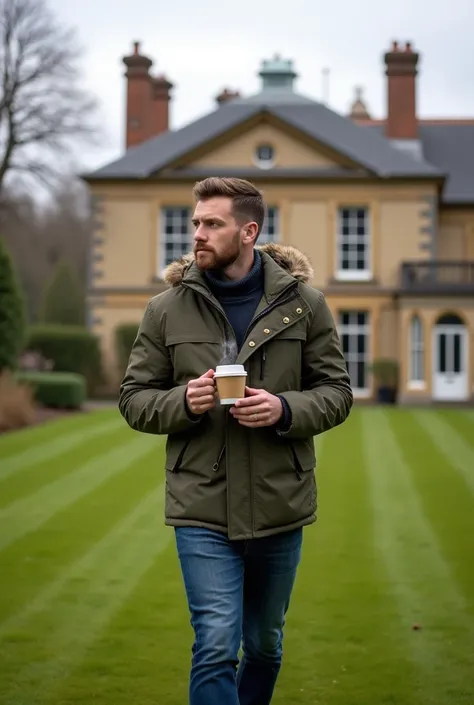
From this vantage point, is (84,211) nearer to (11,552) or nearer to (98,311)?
(98,311)

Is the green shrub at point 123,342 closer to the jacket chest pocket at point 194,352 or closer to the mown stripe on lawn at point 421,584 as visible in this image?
the mown stripe on lawn at point 421,584

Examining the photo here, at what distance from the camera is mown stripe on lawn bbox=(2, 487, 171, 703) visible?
221 inches

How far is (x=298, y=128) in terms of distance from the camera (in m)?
30.6

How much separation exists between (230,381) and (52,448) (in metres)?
12.4

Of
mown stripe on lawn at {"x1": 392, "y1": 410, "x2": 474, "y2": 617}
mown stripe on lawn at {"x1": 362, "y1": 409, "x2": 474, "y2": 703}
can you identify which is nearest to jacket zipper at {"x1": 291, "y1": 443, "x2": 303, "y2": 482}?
mown stripe on lawn at {"x1": 362, "y1": 409, "x2": 474, "y2": 703}

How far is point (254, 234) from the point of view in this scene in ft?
13.5

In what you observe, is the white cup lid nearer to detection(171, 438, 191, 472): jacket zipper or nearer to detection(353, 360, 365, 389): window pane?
detection(171, 438, 191, 472): jacket zipper

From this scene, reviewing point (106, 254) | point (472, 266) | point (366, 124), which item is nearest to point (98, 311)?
point (106, 254)

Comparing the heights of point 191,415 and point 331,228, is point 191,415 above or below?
below

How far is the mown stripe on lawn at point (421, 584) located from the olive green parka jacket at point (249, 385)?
1.81 meters

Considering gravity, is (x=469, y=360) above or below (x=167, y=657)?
above

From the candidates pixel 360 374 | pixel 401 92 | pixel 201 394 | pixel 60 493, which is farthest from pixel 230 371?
pixel 401 92

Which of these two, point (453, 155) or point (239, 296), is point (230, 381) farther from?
point (453, 155)

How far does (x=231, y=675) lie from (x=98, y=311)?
92.8ft
